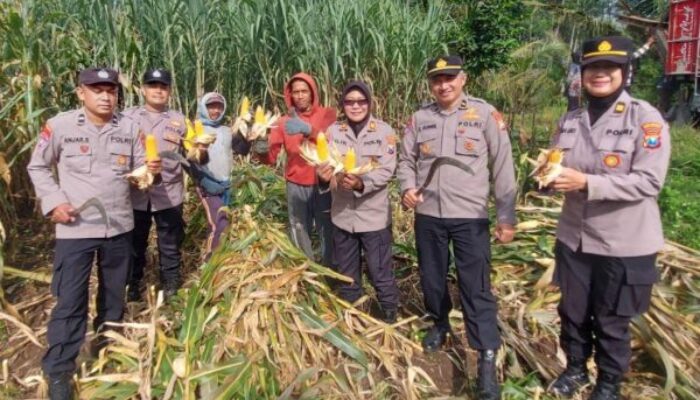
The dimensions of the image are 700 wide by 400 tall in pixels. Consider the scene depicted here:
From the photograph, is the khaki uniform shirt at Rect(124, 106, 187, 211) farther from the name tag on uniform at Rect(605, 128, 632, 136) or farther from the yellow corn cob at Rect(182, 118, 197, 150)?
the name tag on uniform at Rect(605, 128, 632, 136)

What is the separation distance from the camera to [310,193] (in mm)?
3418

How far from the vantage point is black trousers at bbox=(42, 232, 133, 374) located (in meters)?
2.39

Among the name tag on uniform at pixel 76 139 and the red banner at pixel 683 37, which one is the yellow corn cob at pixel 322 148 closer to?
the name tag on uniform at pixel 76 139

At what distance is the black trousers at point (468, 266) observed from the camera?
2455 mm

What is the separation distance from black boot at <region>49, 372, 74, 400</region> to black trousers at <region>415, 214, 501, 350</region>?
1.83 metres

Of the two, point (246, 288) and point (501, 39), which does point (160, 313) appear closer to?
point (246, 288)

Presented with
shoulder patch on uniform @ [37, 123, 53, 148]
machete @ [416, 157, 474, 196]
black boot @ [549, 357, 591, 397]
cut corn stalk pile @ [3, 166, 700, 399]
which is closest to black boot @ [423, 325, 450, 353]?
cut corn stalk pile @ [3, 166, 700, 399]

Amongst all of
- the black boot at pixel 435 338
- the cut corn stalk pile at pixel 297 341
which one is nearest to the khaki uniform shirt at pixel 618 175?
the cut corn stalk pile at pixel 297 341

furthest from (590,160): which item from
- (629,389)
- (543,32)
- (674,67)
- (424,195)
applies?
(543,32)

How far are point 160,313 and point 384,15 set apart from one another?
389 centimetres

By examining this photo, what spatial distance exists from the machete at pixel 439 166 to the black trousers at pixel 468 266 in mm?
163

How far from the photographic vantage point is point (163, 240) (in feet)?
11.1

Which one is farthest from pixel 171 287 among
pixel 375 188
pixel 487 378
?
pixel 487 378

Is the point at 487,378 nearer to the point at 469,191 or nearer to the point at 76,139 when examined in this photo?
the point at 469,191
